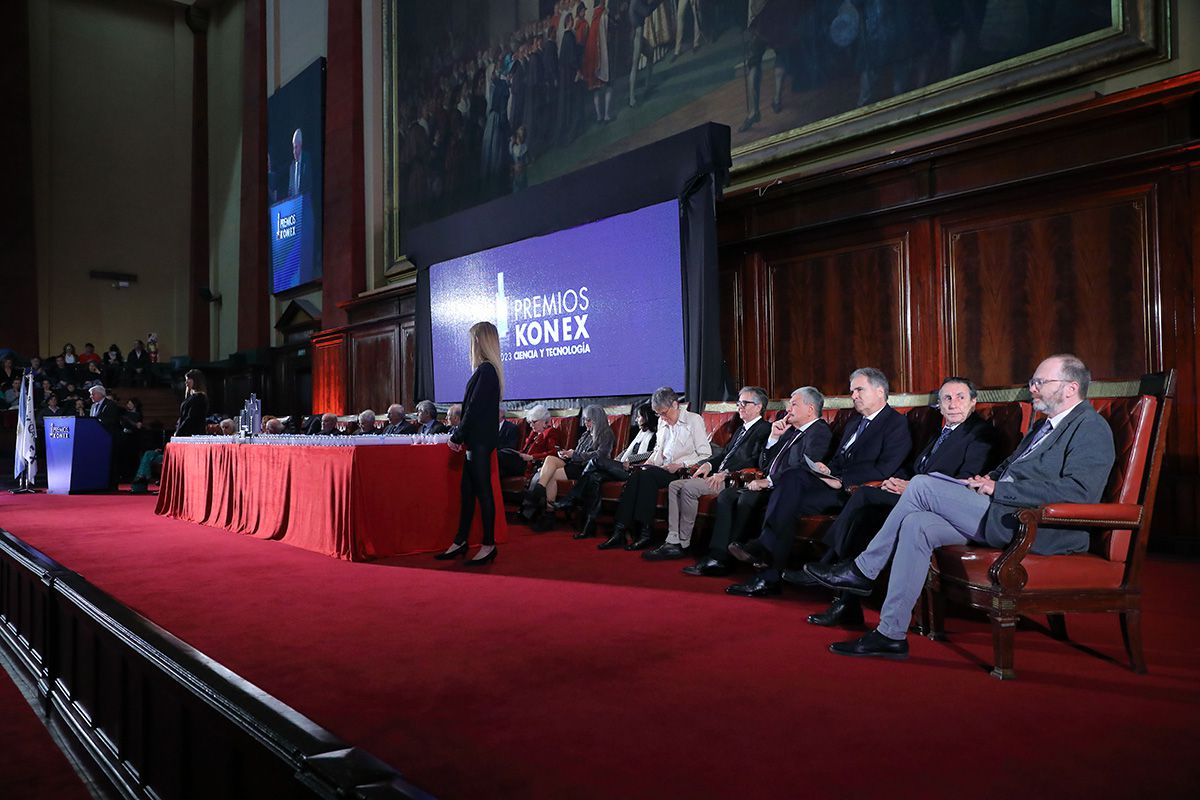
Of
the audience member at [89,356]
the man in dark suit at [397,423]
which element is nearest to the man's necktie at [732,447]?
the man in dark suit at [397,423]

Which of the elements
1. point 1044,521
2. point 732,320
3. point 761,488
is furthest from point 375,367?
point 1044,521

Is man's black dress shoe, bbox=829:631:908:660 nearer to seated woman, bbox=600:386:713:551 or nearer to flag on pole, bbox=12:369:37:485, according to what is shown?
seated woman, bbox=600:386:713:551

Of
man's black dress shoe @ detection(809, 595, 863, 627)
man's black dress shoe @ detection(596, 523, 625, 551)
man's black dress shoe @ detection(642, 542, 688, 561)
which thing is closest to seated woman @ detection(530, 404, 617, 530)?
man's black dress shoe @ detection(596, 523, 625, 551)

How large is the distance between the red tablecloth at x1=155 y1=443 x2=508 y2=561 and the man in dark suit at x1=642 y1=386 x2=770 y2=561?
1.13 m

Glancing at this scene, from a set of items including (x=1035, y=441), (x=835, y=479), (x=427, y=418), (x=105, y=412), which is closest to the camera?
(x=1035, y=441)

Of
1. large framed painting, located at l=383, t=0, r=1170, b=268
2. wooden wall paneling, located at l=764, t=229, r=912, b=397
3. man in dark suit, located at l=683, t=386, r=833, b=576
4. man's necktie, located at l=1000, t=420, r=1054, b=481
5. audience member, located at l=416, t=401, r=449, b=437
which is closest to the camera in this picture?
man's necktie, located at l=1000, t=420, r=1054, b=481

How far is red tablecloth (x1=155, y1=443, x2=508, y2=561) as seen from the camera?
462 cm

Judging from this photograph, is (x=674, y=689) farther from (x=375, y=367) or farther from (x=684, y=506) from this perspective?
(x=375, y=367)

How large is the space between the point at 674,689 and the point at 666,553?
7.19 ft

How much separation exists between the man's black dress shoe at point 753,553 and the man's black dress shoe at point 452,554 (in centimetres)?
159

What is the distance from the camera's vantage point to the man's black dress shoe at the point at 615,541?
4.98 metres

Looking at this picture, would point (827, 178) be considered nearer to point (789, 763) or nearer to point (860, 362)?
point (860, 362)

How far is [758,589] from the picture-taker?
3.62 metres

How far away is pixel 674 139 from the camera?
21.7 ft
